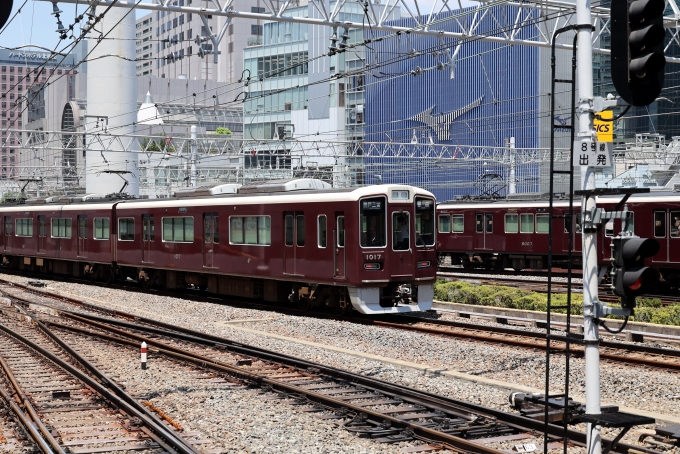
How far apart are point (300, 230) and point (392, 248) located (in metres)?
2.25

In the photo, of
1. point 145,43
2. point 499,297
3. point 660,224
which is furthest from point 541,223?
point 145,43

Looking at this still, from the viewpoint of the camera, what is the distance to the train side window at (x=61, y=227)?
102 feet

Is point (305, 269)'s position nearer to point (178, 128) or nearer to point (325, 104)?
point (325, 104)

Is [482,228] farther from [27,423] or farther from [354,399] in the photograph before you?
[27,423]

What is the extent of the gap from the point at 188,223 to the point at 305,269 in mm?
5661

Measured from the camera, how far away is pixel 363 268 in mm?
17578

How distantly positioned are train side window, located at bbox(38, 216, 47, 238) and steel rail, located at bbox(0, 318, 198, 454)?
1772 centimetres

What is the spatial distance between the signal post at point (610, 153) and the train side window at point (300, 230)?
502 inches

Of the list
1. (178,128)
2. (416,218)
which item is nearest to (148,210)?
(416,218)

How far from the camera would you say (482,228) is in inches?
1361

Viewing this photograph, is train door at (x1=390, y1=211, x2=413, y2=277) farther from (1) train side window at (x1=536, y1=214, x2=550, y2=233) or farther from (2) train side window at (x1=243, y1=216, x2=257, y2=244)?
(1) train side window at (x1=536, y1=214, x2=550, y2=233)

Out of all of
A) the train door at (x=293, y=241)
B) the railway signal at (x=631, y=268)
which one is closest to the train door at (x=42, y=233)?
the train door at (x=293, y=241)

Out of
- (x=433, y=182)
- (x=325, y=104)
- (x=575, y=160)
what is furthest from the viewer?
(x=325, y=104)

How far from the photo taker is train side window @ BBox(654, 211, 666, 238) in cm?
2538
